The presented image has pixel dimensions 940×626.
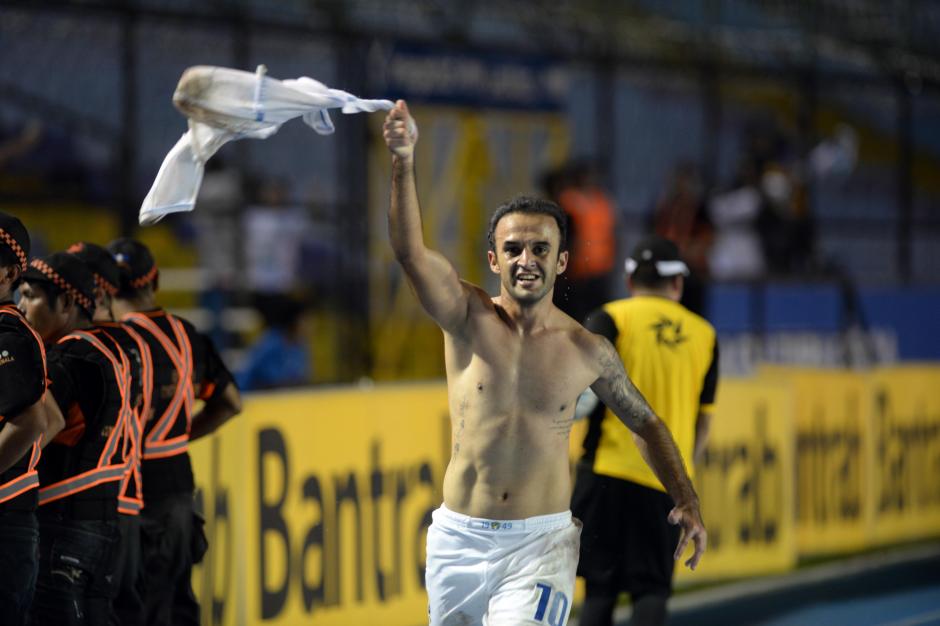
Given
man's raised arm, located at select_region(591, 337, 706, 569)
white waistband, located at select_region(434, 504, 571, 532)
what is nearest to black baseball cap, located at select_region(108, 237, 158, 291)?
white waistband, located at select_region(434, 504, 571, 532)

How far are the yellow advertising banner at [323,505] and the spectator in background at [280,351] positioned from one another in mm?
2693

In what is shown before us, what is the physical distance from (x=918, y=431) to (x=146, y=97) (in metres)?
6.94

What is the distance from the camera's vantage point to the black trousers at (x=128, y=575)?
623cm

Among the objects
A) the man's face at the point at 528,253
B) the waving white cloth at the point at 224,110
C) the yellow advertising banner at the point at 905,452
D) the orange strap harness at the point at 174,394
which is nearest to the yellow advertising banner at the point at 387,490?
the yellow advertising banner at the point at 905,452

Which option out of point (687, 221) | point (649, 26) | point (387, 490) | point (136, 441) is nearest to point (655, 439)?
point (136, 441)

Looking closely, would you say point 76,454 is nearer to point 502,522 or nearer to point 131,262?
point 131,262

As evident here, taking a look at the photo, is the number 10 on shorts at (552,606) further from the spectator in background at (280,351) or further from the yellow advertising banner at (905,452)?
the yellow advertising banner at (905,452)

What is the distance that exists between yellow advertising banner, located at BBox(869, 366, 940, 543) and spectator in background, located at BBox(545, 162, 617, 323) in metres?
2.43

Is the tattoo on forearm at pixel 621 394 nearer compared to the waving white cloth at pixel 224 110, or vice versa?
the waving white cloth at pixel 224 110

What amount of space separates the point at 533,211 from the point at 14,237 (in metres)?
1.69


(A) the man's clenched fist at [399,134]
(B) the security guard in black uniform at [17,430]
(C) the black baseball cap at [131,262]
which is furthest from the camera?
(C) the black baseball cap at [131,262]

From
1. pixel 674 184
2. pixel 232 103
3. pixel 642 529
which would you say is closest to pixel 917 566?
pixel 674 184

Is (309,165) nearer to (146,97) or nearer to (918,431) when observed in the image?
(146,97)

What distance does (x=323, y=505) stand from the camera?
8.86 meters
